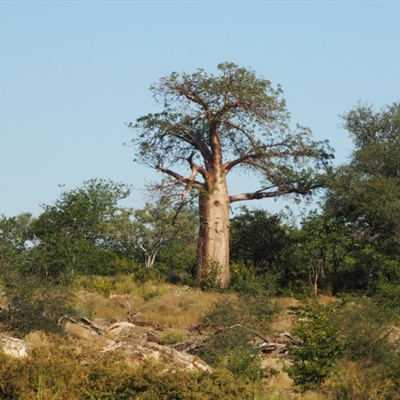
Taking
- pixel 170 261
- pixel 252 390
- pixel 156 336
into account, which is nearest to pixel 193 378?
pixel 252 390

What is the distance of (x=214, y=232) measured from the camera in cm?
3328

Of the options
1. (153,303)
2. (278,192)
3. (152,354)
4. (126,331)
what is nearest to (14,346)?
(152,354)

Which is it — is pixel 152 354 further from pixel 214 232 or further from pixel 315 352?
pixel 214 232

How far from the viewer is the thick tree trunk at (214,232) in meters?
33.1

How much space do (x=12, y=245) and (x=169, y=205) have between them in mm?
6331

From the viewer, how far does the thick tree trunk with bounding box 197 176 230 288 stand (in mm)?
33106

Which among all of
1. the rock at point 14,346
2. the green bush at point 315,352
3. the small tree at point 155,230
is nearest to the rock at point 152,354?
the rock at point 14,346

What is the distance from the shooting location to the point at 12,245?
35.3 m

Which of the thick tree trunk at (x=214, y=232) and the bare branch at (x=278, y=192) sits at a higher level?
the bare branch at (x=278, y=192)

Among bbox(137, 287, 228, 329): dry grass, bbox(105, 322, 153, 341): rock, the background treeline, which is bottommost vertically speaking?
bbox(105, 322, 153, 341): rock

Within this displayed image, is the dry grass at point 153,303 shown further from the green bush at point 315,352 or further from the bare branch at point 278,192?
the green bush at point 315,352

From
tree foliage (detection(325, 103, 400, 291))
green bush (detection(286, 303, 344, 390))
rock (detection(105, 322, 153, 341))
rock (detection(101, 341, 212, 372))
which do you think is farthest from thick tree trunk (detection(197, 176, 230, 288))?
rock (detection(101, 341, 212, 372))

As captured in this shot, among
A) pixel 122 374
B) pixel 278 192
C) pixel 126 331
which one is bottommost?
pixel 122 374

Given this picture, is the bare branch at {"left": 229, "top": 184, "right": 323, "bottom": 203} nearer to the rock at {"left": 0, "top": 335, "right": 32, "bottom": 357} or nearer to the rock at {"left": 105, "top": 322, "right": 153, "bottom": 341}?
the rock at {"left": 105, "top": 322, "right": 153, "bottom": 341}
